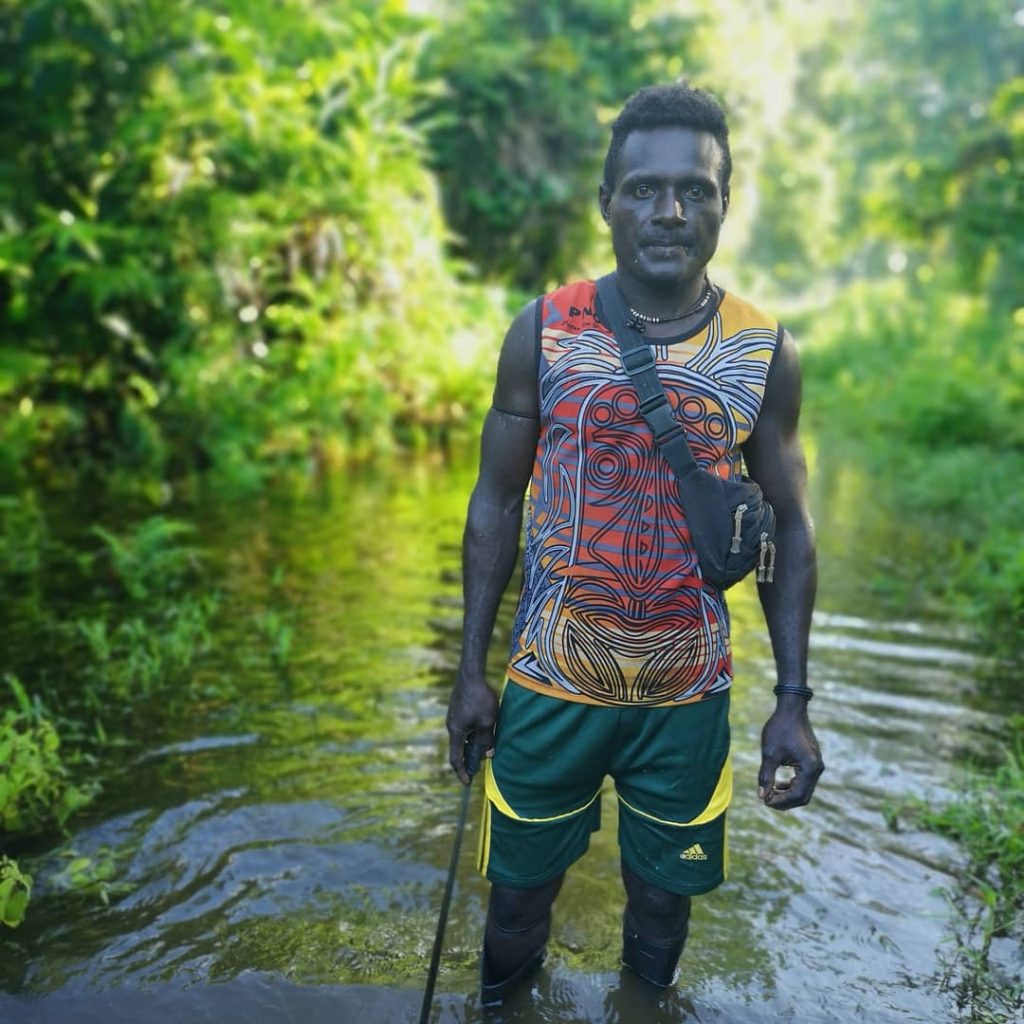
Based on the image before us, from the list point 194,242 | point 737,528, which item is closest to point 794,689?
point 737,528

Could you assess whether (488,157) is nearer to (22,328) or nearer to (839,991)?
(22,328)

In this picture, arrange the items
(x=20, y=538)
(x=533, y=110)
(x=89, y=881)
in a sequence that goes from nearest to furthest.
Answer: (x=89, y=881) < (x=20, y=538) < (x=533, y=110)

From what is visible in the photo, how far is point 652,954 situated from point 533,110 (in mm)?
15018

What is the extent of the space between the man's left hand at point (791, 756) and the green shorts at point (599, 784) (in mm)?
99

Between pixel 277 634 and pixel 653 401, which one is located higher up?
pixel 653 401

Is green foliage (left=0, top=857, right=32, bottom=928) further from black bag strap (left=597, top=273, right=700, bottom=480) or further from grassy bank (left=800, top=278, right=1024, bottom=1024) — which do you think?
grassy bank (left=800, top=278, right=1024, bottom=1024)

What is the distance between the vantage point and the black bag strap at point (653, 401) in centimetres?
228

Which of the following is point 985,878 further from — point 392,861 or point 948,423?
point 948,423

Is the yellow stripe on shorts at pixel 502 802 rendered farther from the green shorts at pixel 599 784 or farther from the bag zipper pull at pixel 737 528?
the bag zipper pull at pixel 737 528

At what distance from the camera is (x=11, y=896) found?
2.94 m

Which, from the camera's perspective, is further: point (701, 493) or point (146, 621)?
point (146, 621)

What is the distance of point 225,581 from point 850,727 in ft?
11.2

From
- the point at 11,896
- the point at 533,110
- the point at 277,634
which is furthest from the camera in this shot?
the point at 533,110

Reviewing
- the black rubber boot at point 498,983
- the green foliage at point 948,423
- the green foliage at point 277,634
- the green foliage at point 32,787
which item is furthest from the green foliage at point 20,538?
the green foliage at point 948,423
